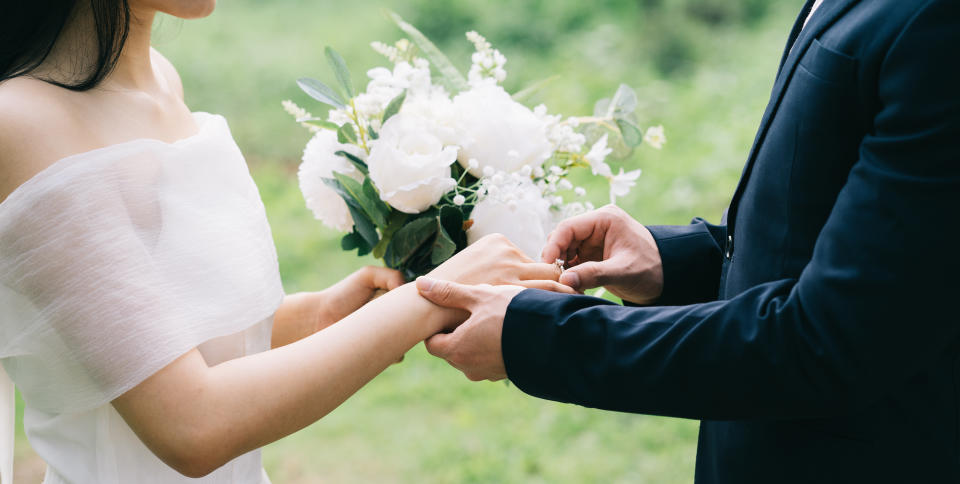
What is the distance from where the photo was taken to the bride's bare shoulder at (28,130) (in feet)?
4.48

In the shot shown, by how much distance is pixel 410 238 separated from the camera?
1.87 m

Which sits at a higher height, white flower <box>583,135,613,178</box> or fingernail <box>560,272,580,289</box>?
white flower <box>583,135,613,178</box>

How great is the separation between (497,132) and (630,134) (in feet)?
1.41

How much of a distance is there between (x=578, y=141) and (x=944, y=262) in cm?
90

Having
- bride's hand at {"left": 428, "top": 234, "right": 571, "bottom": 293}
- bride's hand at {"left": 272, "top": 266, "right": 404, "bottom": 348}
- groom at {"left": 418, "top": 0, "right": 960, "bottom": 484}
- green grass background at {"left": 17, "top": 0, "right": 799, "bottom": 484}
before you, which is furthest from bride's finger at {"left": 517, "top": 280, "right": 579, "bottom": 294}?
green grass background at {"left": 17, "top": 0, "right": 799, "bottom": 484}

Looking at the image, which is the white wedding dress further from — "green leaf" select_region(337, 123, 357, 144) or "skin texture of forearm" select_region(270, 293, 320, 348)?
"skin texture of forearm" select_region(270, 293, 320, 348)

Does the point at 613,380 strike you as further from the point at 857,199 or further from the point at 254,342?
the point at 254,342

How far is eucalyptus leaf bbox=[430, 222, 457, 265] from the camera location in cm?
185

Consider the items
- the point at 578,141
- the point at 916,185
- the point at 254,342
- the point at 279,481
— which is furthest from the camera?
the point at 279,481

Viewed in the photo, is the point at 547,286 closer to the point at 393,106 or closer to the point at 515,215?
the point at 515,215

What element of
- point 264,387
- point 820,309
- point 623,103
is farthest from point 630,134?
point 264,387

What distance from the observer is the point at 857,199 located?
128 cm

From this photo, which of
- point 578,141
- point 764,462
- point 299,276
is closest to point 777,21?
point 299,276

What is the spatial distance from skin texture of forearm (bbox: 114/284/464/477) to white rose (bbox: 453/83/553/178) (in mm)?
374
